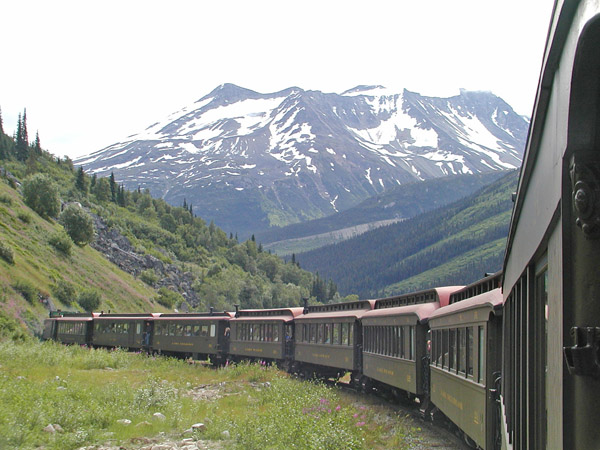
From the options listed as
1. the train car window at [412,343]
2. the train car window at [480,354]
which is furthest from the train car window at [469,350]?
the train car window at [412,343]

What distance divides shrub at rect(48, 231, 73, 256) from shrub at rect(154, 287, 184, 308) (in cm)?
1899

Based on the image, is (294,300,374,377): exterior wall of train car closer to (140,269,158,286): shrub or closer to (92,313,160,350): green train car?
(92,313,160,350): green train car

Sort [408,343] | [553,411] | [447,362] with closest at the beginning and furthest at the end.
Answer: [553,411] < [447,362] < [408,343]

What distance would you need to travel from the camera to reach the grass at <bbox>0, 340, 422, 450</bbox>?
1442cm

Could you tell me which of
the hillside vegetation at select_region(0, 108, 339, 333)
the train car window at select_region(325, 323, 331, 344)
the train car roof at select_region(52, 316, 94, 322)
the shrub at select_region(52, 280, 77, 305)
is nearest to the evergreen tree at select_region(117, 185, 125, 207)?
the hillside vegetation at select_region(0, 108, 339, 333)

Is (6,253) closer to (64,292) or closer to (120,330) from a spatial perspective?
(64,292)

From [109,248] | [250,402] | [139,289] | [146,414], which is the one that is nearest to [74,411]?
[146,414]

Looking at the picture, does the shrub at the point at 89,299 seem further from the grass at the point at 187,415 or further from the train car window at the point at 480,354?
the train car window at the point at 480,354

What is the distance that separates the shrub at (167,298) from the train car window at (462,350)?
8850cm

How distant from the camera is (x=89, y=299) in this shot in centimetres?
7262

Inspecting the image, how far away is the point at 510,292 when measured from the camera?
6.19 m

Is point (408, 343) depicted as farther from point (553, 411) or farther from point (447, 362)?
point (553, 411)

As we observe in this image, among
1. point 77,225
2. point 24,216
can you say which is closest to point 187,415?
point 24,216

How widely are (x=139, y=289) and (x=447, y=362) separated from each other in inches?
3410
